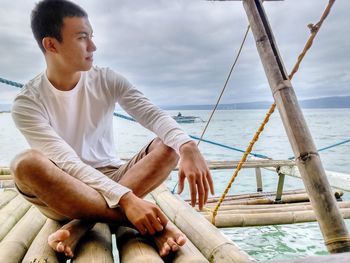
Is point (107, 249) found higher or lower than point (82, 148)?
lower

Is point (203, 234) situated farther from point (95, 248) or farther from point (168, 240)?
point (95, 248)

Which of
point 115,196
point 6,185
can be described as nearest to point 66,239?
point 115,196

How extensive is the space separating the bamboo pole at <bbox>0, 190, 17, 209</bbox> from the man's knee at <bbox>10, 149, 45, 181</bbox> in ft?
3.74

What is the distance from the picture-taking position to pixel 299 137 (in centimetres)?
112

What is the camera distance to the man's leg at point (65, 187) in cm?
113

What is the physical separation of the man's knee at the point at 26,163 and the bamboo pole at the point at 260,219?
59.5 inches

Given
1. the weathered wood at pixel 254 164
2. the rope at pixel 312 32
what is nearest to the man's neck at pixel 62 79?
the rope at pixel 312 32

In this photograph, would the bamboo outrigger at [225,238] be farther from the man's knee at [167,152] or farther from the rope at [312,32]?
the man's knee at [167,152]

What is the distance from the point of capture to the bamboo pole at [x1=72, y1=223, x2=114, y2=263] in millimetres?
1063

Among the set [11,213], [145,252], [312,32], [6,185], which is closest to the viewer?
[145,252]

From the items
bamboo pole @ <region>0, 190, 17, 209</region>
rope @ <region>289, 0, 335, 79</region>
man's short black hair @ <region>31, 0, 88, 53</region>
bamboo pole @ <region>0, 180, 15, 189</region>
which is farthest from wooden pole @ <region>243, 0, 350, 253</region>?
bamboo pole @ <region>0, 180, 15, 189</region>

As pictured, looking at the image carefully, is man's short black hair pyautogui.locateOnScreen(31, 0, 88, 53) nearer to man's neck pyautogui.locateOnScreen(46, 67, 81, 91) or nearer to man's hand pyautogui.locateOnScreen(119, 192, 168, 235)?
man's neck pyautogui.locateOnScreen(46, 67, 81, 91)

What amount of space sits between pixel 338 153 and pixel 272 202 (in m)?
9.71

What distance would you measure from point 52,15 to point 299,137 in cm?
119
